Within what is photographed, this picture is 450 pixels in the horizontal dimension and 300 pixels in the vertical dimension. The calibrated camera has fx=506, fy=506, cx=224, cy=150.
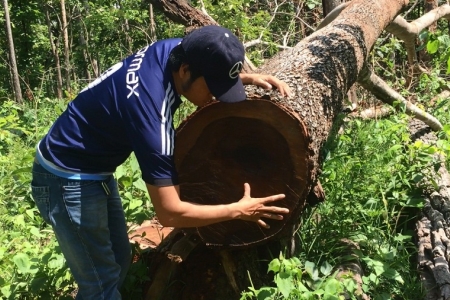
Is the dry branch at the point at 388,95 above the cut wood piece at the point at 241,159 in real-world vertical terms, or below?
below

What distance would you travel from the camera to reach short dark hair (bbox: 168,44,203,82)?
1.92m

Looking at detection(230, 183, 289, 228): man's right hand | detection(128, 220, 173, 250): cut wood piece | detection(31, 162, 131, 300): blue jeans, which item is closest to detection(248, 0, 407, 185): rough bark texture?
detection(230, 183, 289, 228): man's right hand

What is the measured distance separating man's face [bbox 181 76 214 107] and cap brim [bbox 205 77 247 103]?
0.14ft

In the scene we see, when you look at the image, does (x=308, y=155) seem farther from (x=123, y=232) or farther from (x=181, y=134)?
(x=123, y=232)

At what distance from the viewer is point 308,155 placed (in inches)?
97.7

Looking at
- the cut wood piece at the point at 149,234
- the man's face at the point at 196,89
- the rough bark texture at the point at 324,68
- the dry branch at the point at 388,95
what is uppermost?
the man's face at the point at 196,89

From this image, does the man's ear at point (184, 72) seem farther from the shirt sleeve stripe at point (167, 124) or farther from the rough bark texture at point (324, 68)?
the rough bark texture at point (324, 68)

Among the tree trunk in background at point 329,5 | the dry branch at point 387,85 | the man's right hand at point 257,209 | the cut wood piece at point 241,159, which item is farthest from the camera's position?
the tree trunk in background at point 329,5

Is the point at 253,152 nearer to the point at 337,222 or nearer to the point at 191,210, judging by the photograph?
the point at 191,210

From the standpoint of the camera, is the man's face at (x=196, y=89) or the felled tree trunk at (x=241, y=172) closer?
the man's face at (x=196, y=89)

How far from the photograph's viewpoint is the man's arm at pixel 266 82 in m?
2.56

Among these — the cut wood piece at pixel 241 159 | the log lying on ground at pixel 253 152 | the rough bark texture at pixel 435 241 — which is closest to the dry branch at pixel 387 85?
the rough bark texture at pixel 435 241

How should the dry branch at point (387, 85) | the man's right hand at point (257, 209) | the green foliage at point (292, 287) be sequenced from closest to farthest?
the man's right hand at point (257, 209) < the green foliage at point (292, 287) < the dry branch at point (387, 85)

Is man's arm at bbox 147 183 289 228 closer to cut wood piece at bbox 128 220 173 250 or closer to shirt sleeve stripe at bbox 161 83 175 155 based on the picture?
shirt sleeve stripe at bbox 161 83 175 155
